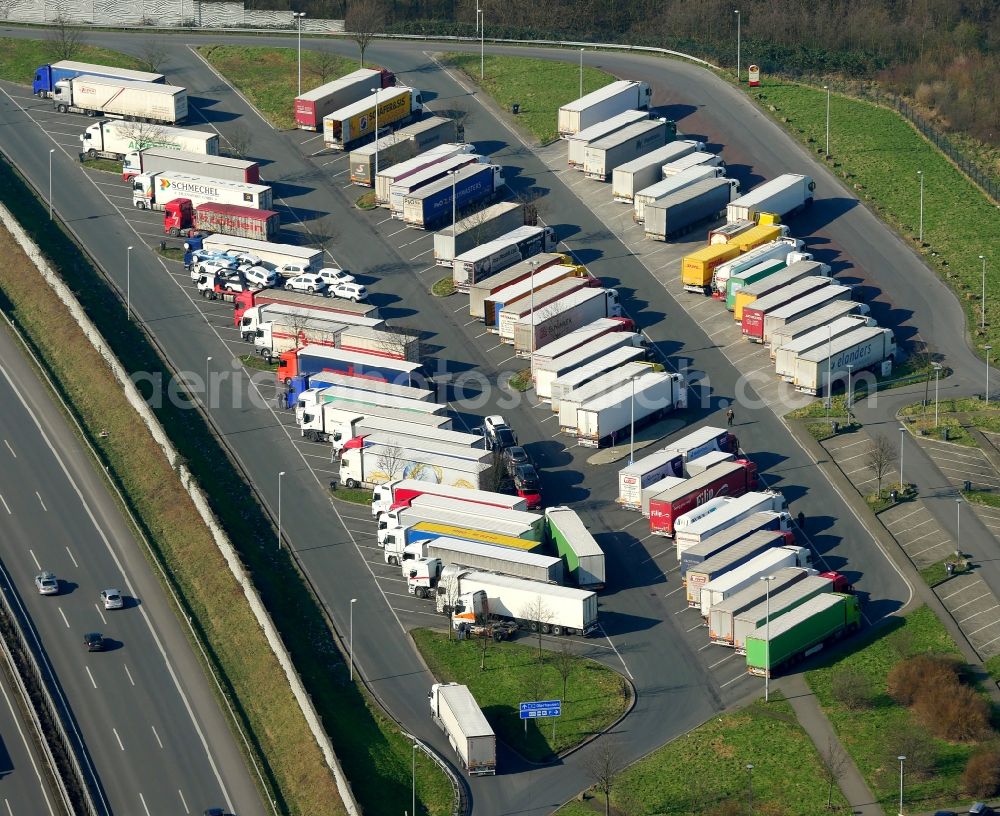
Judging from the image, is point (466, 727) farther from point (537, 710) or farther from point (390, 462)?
point (390, 462)

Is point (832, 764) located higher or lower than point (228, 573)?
lower

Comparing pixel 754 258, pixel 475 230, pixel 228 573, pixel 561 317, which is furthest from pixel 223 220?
pixel 228 573

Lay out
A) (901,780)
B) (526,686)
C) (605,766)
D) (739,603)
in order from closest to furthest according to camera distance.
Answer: (901,780)
(605,766)
(526,686)
(739,603)

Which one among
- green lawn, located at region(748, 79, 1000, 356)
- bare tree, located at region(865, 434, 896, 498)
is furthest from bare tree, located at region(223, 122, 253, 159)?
bare tree, located at region(865, 434, 896, 498)

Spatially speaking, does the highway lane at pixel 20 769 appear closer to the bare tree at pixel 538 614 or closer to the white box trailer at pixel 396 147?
the bare tree at pixel 538 614

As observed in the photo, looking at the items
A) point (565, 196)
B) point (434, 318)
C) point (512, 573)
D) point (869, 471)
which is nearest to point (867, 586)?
point (869, 471)

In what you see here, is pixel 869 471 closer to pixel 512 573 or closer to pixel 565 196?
pixel 512 573

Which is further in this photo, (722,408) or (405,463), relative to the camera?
(722,408)
